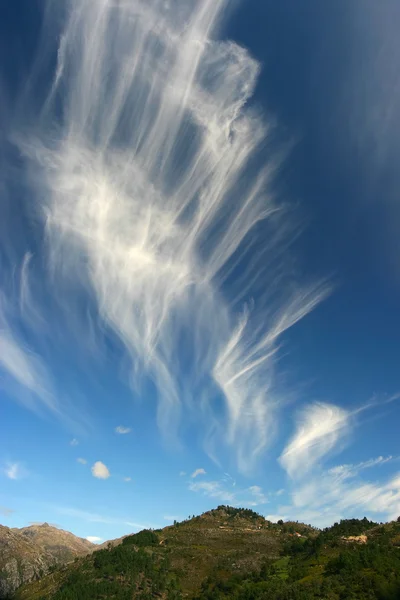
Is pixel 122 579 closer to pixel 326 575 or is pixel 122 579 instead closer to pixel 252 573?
pixel 252 573

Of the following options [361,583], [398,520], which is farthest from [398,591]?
[398,520]

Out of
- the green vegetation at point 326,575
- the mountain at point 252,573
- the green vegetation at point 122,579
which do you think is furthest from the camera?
the green vegetation at point 122,579

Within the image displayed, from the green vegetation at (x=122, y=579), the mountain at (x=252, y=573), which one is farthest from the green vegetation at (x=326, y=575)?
the green vegetation at (x=122, y=579)

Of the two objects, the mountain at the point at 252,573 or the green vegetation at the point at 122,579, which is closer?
the mountain at the point at 252,573

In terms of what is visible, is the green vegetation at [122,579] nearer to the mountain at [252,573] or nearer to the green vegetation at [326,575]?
the mountain at [252,573]

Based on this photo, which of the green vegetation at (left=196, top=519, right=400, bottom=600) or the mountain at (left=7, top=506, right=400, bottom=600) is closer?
the green vegetation at (left=196, top=519, right=400, bottom=600)

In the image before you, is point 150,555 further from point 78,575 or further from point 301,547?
point 301,547

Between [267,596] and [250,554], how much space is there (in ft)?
271

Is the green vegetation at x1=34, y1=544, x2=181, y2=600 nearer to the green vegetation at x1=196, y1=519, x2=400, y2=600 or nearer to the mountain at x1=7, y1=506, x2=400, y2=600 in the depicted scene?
the mountain at x1=7, y1=506, x2=400, y2=600

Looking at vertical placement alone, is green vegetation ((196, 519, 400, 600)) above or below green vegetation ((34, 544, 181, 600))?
above

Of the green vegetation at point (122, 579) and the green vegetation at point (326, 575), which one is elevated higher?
the green vegetation at point (326, 575)

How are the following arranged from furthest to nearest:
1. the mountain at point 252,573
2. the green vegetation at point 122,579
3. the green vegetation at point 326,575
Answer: the green vegetation at point 122,579 < the mountain at point 252,573 < the green vegetation at point 326,575

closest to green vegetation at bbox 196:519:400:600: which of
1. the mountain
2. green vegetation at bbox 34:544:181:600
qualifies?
the mountain

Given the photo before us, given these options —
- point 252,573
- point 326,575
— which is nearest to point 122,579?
point 252,573
